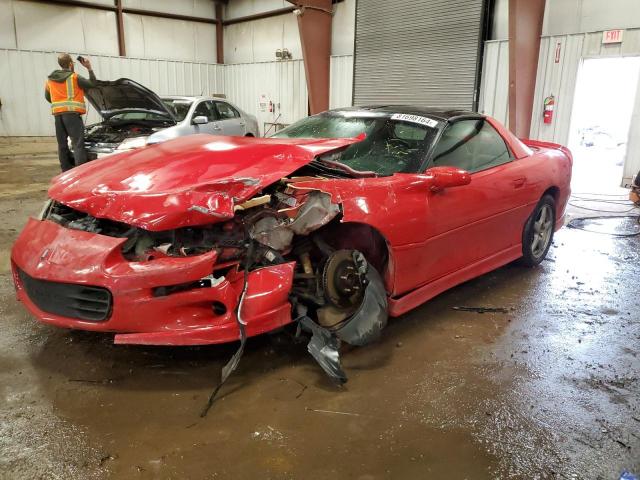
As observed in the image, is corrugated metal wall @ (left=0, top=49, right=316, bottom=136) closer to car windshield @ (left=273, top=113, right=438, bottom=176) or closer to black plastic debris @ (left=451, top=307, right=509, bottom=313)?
car windshield @ (left=273, top=113, right=438, bottom=176)

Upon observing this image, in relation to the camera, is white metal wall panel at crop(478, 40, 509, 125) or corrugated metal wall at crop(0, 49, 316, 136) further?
corrugated metal wall at crop(0, 49, 316, 136)

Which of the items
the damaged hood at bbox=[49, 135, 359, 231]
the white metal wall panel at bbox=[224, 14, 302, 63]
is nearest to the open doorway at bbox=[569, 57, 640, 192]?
the white metal wall panel at bbox=[224, 14, 302, 63]

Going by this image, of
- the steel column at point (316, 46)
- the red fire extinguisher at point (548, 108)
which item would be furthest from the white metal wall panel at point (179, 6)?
the red fire extinguisher at point (548, 108)

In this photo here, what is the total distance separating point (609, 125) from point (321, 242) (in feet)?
36.9

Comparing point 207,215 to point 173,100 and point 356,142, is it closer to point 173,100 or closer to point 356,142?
point 356,142

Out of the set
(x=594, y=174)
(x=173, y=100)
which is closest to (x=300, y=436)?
(x=173, y=100)

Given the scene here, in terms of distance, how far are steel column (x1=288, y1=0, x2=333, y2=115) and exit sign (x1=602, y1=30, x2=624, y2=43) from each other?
19.6ft

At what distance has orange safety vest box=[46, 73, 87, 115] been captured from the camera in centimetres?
681

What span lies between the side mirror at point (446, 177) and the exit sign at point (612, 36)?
7021mm

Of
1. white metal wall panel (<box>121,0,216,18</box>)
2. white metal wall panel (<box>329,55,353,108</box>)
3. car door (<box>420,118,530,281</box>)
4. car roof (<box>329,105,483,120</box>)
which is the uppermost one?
white metal wall panel (<box>121,0,216,18</box>)

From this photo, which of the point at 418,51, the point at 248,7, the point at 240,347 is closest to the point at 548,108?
the point at 418,51

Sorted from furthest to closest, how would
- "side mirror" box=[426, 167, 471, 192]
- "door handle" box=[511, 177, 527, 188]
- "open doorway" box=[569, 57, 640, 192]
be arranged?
"open doorway" box=[569, 57, 640, 192]
"door handle" box=[511, 177, 527, 188]
"side mirror" box=[426, 167, 471, 192]

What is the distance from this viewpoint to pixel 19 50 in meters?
12.4

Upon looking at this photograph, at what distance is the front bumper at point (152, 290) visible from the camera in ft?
7.29
